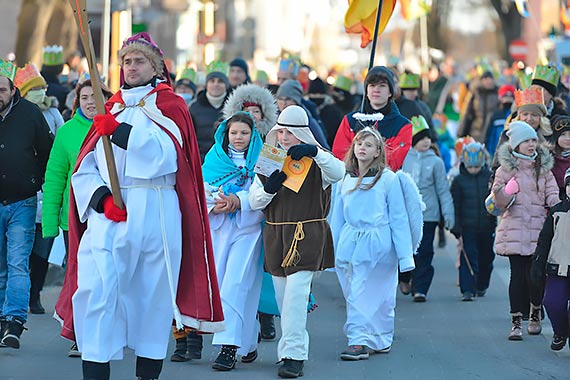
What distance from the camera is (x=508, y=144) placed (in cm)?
1181

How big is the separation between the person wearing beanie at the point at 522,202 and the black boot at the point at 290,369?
2433mm

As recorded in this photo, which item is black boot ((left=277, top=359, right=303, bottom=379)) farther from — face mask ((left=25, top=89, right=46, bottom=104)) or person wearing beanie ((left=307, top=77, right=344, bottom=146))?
person wearing beanie ((left=307, top=77, right=344, bottom=146))

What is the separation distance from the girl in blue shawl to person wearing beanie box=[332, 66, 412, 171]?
1732 millimetres

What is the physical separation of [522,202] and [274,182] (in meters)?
2.68

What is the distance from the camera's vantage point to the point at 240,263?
10070mm

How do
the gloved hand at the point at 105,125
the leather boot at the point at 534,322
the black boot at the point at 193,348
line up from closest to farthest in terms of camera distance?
1. the gloved hand at the point at 105,125
2. the black boot at the point at 193,348
3. the leather boot at the point at 534,322

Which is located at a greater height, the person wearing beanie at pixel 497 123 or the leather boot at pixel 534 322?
the person wearing beanie at pixel 497 123

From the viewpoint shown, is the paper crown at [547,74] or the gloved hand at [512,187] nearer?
the gloved hand at [512,187]

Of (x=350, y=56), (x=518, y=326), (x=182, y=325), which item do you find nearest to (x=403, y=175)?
(x=518, y=326)

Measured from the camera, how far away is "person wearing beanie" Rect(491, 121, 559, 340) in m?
11.6

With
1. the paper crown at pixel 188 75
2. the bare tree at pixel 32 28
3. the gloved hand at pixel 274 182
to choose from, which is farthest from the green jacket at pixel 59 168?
the bare tree at pixel 32 28

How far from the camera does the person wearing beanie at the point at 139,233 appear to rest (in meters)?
8.41

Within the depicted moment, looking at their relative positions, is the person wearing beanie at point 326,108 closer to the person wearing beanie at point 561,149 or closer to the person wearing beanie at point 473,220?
the person wearing beanie at point 473,220

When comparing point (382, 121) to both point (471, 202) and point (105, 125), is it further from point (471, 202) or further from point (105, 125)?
point (105, 125)
